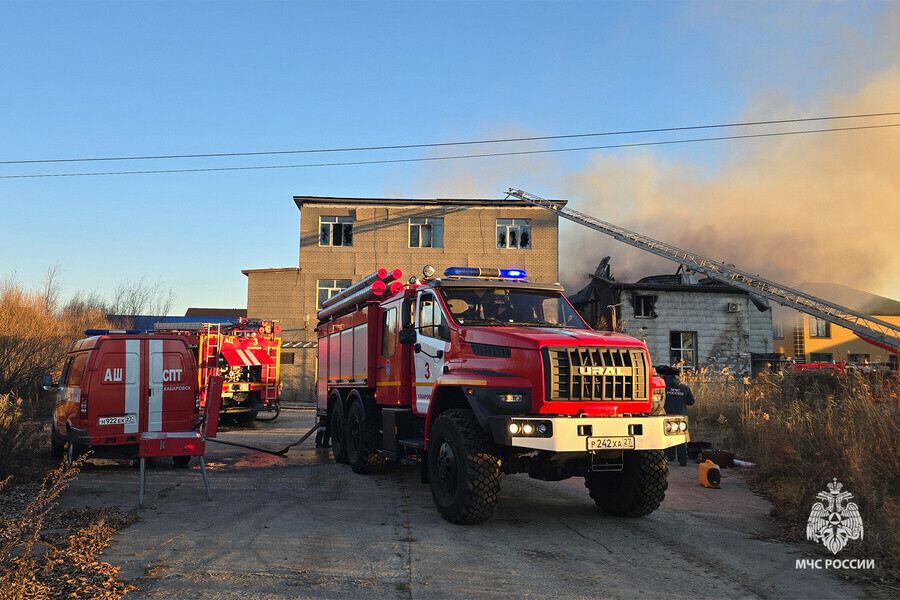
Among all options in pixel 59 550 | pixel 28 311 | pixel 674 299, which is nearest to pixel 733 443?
pixel 59 550

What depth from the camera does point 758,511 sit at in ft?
26.3

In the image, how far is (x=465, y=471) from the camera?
688 cm

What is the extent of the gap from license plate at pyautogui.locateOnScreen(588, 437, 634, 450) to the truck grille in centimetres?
43

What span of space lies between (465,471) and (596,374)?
168cm

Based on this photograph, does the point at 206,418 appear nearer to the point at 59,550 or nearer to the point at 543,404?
the point at 59,550

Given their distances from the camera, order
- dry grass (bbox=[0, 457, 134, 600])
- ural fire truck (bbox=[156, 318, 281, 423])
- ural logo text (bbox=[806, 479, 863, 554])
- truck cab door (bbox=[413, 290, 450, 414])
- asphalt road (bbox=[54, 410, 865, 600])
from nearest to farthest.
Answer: dry grass (bbox=[0, 457, 134, 600]) < asphalt road (bbox=[54, 410, 865, 600]) < ural logo text (bbox=[806, 479, 863, 554]) < truck cab door (bbox=[413, 290, 450, 414]) < ural fire truck (bbox=[156, 318, 281, 423])

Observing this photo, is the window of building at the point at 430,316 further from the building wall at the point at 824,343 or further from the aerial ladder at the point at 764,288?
the building wall at the point at 824,343

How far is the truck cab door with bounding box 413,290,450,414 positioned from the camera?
8.33 metres

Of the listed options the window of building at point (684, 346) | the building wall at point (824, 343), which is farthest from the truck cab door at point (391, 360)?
the building wall at point (824, 343)

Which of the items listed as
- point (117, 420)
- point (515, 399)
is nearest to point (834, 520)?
point (515, 399)

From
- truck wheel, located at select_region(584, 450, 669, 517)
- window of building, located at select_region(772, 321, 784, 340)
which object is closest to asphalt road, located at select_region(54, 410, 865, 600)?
truck wheel, located at select_region(584, 450, 669, 517)

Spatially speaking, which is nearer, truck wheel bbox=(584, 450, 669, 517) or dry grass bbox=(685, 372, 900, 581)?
dry grass bbox=(685, 372, 900, 581)

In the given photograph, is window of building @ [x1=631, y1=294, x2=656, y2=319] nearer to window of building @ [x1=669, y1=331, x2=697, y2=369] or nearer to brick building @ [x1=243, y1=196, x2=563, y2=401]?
window of building @ [x1=669, y1=331, x2=697, y2=369]

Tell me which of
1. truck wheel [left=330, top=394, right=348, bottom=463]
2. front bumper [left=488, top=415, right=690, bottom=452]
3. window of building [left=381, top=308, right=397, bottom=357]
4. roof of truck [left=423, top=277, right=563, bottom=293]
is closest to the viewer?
front bumper [left=488, top=415, right=690, bottom=452]
